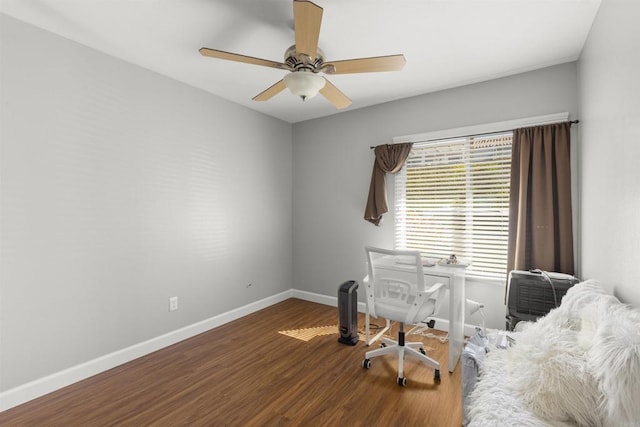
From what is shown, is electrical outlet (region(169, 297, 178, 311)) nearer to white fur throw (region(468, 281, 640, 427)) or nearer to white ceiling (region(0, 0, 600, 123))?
white ceiling (region(0, 0, 600, 123))

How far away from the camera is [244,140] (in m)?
3.65

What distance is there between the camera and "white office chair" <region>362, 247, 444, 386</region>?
2.19 m

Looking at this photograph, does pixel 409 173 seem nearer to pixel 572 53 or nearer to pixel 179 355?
pixel 572 53

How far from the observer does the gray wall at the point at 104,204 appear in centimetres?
199

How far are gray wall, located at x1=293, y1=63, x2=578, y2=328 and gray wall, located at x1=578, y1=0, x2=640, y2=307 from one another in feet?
1.44

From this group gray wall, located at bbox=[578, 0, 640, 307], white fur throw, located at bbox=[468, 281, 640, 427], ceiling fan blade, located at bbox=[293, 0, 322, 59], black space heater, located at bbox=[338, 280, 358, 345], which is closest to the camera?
white fur throw, located at bbox=[468, 281, 640, 427]

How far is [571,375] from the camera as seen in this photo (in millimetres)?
1078

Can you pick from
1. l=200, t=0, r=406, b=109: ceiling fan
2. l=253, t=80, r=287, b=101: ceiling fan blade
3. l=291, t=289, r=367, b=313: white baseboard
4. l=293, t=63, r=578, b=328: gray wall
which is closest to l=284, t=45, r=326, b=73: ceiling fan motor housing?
l=200, t=0, r=406, b=109: ceiling fan

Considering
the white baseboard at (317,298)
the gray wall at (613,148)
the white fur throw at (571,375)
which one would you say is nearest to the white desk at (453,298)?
the gray wall at (613,148)

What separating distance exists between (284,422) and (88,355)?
1.69 metres

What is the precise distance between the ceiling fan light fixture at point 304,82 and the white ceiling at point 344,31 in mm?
376

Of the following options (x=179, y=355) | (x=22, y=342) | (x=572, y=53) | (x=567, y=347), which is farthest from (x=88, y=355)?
(x=572, y=53)

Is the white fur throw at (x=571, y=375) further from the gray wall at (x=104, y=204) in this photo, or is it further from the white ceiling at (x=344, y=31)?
the gray wall at (x=104, y=204)

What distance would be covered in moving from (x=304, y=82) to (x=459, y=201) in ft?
6.73
